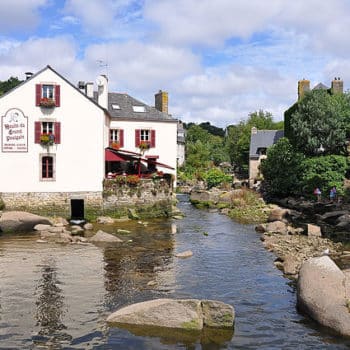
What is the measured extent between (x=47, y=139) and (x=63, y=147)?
1.11 meters

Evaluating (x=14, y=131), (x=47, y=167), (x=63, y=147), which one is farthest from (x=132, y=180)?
(x=14, y=131)

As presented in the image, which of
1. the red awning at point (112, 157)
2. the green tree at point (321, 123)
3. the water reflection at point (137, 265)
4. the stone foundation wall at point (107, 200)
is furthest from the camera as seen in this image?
the green tree at point (321, 123)

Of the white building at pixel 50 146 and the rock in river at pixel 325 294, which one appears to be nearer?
the rock in river at pixel 325 294

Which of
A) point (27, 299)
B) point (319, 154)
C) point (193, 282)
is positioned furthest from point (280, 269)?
point (319, 154)

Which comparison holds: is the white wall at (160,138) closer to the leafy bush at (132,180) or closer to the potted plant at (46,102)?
the leafy bush at (132,180)

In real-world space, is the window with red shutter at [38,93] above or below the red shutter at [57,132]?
above

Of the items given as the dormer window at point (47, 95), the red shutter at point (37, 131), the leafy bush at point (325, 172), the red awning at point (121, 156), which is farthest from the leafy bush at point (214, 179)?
the red shutter at point (37, 131)

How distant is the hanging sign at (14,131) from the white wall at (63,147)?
25 centimetres

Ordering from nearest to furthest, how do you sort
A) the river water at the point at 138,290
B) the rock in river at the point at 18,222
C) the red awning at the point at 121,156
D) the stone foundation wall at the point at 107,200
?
the river water at the point at 138,290 → the rock in river at the point at 18,222 → the stone foundation wall at the point at 107,200 → the red awning at the point at 121,156

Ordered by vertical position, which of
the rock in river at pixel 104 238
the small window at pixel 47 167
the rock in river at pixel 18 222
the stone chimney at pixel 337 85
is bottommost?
the rock in river at pixel 104 238

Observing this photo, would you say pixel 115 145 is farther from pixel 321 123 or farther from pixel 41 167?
pixel 321 123

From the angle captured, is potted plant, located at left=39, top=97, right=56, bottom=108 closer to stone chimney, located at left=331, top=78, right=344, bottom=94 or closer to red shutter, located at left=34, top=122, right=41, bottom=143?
red shutter, located at left=34, top=122, right=41, bottom=143

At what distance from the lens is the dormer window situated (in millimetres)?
28109

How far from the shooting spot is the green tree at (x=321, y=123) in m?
37.9
